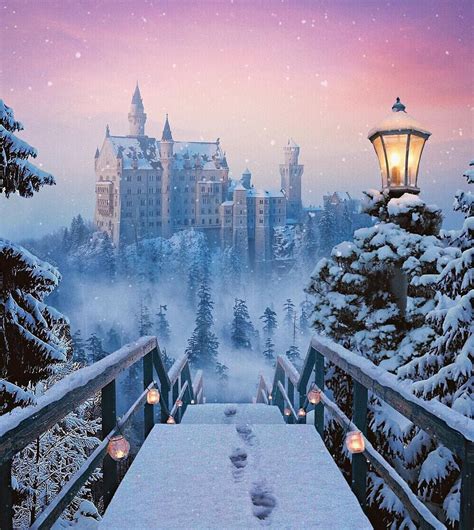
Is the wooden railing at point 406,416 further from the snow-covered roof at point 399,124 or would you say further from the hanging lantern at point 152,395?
the snow-covered roof at point 399,124

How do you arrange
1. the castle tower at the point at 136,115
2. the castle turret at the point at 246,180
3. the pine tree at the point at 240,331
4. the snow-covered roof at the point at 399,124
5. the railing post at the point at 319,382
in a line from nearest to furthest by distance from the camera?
the railing post at the point at 319,382 → the snow-covered roof at the point at 399,124 → the pine tree at the point at 240,331 → the castle turret at the point at 246,180 → the castle tower at the point at 136,115

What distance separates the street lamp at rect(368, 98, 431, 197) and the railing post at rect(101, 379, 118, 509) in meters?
3.81

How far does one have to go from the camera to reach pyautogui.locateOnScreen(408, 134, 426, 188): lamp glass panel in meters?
5.64

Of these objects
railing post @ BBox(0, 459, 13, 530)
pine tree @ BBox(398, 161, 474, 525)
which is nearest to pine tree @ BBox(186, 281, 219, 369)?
pine tree @ BBox(398, 161, 474, 525)

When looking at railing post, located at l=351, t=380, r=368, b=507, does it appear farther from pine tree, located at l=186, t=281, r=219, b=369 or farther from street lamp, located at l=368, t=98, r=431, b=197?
pine tree, located at l=186, t=281, r=219, b=369

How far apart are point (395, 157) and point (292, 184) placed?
113495mm

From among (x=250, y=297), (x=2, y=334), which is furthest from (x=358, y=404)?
(x=250, y=297)

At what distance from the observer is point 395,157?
570cm

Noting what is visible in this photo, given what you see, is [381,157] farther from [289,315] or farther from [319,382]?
[289,315]

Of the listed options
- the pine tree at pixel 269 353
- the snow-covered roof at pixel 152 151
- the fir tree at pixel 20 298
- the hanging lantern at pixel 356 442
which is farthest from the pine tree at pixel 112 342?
the hanging lantern at pixel 356 442

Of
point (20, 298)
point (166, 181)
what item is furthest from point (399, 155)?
point (166, 181)

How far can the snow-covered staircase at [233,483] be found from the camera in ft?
9.05

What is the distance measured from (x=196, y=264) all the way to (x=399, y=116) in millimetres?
99785

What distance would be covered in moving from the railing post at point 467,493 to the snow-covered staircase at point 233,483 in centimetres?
102
